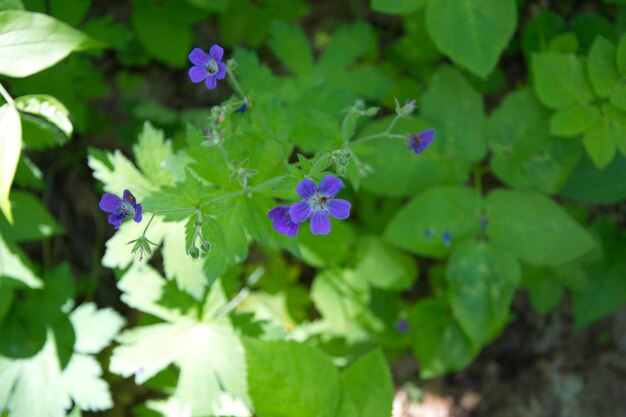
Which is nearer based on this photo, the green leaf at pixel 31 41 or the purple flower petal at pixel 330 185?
the purple flower petal at pixel 330 185

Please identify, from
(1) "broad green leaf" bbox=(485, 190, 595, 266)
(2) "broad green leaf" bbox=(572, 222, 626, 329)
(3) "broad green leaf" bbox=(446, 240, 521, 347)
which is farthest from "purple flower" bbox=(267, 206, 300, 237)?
(2) "broad green leaf" bbox=(572, 222, 626, 329)

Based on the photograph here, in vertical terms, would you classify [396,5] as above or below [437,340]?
above


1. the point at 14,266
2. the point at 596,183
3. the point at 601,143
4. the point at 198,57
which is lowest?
the point at 14,266

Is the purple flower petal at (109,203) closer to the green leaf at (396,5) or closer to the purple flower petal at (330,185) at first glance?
the purple flower petal at (330,185)

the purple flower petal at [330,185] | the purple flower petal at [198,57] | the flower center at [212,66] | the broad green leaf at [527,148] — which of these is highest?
the purple flower petal at [198,57]

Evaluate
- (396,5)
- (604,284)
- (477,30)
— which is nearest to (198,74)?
(396,5)

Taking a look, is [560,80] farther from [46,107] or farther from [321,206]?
[46,107]

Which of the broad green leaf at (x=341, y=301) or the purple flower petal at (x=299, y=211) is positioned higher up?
the purple flower petal at (x=299, y=211)

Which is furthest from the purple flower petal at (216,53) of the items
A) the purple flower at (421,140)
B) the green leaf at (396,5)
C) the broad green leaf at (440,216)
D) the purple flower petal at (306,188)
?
the broad green leaf at (440,216)

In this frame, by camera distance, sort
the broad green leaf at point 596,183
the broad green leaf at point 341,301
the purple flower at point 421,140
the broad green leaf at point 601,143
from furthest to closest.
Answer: the broad green leaf at point 341,301
the broad green leaf at point 596,183
the broad green leaf at point 601,143
the purple flower at point 421,140
